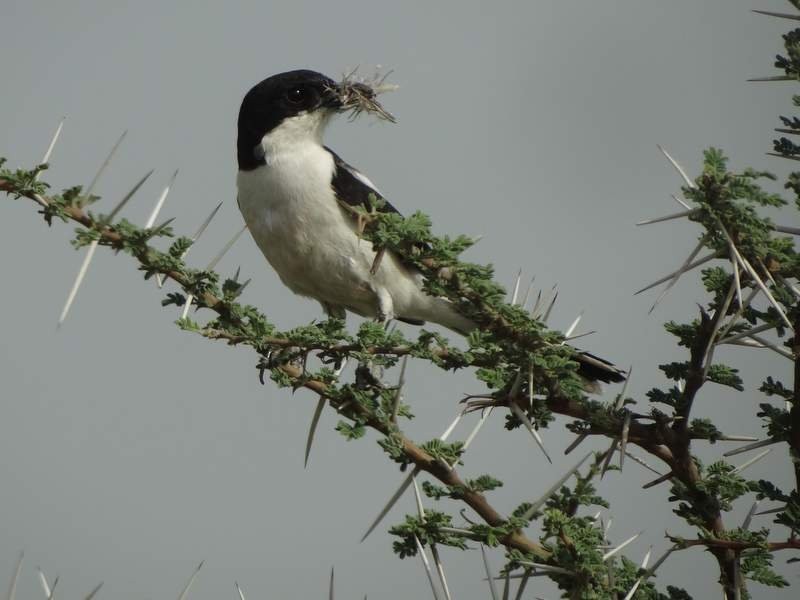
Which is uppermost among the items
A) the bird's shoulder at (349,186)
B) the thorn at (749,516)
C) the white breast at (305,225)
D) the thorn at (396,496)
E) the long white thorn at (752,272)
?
the bird's shoulder at (349,186)

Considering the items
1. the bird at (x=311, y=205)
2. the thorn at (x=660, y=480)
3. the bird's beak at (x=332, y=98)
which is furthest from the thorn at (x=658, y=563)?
the bird's beak at (x=332, y=98)

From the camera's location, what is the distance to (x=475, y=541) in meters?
2.59

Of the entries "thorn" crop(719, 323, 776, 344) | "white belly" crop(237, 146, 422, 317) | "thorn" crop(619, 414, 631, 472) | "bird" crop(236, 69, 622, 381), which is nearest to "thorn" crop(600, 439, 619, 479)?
"thorn" crop(619, 414, 631, 472)

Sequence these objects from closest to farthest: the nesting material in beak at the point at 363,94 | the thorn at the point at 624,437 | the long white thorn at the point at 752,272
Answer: the long white thorn at the point at 752,272, the thorn at the point at 624,437, the nesting material in beak at the point at 363,94

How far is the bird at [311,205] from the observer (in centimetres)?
487

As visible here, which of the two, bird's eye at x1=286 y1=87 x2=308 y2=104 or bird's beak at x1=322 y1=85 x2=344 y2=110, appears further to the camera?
bird's eye at x1=286 y1=87 x2=308 y2=104

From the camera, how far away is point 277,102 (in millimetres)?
5281

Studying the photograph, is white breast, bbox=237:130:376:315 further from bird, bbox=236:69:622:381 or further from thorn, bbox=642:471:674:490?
thorn, bbox=642:471:674:490

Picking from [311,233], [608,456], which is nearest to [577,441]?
[608,456]

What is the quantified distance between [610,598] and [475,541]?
0.37 meters

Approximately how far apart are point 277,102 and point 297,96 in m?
0.11

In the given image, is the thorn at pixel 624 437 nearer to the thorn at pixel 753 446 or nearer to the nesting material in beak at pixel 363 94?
the thorn at pixel 753 446

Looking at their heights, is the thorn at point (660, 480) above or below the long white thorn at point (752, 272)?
below

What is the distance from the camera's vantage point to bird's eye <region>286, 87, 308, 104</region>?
5270 millimetres
